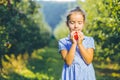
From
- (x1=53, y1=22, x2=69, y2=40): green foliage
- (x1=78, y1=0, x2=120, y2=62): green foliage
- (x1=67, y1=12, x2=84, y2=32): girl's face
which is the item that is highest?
(x1=67, y1=12, x2=84, y2=32): girl's face

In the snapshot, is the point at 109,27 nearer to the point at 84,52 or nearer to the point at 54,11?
the point at 84,52

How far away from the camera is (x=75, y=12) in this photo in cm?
625

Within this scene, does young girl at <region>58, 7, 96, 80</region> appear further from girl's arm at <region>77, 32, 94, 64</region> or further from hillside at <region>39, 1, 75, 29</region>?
hillside at <region>39, 1, 75, 29</region>

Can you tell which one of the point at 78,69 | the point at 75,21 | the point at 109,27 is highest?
the point at 75,21

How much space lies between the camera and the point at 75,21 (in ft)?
20.4

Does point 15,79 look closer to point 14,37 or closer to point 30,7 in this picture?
point 14,37

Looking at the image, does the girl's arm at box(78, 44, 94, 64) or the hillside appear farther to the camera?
the hillside

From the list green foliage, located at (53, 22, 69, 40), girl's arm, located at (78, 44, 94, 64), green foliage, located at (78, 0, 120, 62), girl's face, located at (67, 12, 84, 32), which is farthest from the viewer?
green foliage, located at (53, 22, 69, 40)

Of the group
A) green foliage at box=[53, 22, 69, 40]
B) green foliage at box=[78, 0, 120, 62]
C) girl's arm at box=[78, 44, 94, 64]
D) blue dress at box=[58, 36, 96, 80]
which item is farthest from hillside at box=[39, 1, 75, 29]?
girl's arm at box=[78, 44, 94, 64]

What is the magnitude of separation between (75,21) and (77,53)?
0.56 metres

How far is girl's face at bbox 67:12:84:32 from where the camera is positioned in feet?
20.3

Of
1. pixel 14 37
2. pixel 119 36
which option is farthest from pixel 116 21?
pixel 14 37

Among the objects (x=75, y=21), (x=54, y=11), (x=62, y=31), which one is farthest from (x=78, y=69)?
(x=54, y=11)

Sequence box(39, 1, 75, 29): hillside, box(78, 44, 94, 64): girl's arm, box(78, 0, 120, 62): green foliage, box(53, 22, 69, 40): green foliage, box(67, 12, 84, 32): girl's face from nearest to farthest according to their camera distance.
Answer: box(78, 44, 94, 64): girl's arm
box(67, 12, 84, 32): girl's face
box(78, 0, 120, 62): green foliage
box(53, 22, 69, 40): green foliage
box(39, 1, 75, 29): hillside
